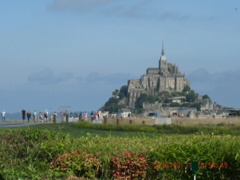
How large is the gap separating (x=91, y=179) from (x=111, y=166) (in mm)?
635

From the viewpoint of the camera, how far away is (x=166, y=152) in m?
12.1

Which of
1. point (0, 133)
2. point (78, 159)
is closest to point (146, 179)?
point (78, 159)

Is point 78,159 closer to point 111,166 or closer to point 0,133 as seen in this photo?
point 111,166

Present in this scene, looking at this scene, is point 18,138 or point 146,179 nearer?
point 146,179

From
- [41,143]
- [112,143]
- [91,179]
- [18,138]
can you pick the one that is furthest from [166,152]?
[18,138]

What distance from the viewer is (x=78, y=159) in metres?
12.6

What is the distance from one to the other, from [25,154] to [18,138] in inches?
50.2

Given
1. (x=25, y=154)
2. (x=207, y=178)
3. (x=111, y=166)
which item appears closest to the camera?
(x=207, y=178)

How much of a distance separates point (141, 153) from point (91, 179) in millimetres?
1339

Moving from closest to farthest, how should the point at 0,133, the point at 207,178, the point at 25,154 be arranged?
1. the point at 207,178
2. the point at 25,154
3. the point at 0,133

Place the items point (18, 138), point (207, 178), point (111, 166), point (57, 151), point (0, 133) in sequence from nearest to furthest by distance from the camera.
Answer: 1. point (207, 178)
2. point (111, 166)
3. point (57, 151)
4. point (18, 138)
5. point (0, 133)

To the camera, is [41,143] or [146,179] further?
[41,143]

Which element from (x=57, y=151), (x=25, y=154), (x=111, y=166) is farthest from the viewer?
(x=25, y=154)

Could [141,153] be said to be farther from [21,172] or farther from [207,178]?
[21,172]
